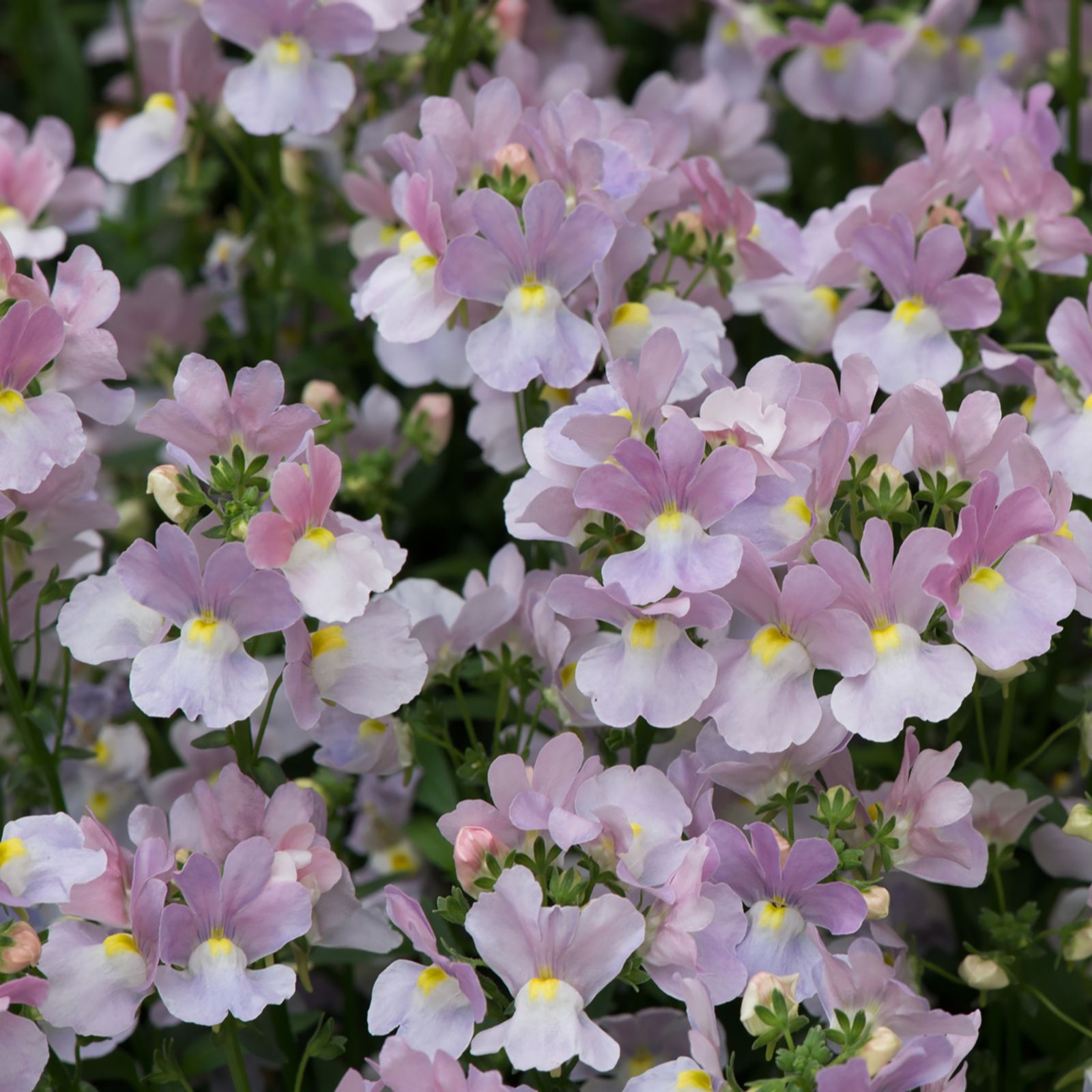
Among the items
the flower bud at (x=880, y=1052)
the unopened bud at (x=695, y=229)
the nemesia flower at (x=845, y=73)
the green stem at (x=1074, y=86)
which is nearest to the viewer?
the flower bud at (x=880, y=1052)

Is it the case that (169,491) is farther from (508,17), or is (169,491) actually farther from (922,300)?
(508,17)

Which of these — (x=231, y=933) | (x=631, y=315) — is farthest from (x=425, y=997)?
(x=631, y=315)

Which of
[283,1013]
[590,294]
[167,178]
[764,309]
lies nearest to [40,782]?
[283,1013]

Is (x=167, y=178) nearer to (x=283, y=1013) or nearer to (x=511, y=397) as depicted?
(x=511, y=397)

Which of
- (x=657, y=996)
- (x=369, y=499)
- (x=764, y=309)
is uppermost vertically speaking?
(x=764, y=309)

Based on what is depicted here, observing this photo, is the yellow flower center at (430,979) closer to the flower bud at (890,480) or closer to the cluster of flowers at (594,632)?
the cluster of flowers at (594,632)

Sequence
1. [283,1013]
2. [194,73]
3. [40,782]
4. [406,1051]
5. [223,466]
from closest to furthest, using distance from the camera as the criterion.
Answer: [406,1051] → [223,466] → [283,1013] → [40,782] → [194,73]

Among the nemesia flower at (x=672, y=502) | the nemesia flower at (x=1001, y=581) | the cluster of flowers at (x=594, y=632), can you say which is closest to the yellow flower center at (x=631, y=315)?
the cluster of flowers at (x=594, y=632)
